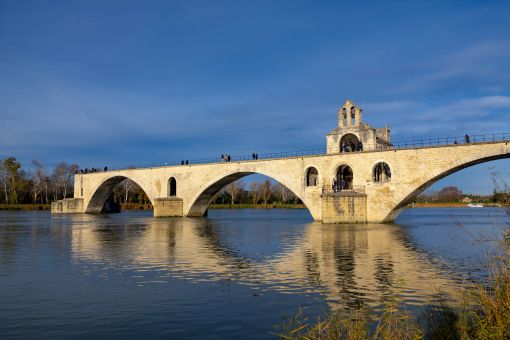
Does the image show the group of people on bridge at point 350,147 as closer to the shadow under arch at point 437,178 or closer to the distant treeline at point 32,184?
the shadow under arch at point 437,178

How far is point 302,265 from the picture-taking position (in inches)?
669

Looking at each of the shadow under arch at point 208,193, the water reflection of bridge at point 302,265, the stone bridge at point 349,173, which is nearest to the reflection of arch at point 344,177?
the stone bridge at point 349,173

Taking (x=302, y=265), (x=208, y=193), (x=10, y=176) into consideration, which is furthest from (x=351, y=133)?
(x=10, y=176)

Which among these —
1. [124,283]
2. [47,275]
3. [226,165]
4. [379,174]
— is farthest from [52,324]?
[226,165]

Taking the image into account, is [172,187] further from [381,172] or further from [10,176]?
[10,176]

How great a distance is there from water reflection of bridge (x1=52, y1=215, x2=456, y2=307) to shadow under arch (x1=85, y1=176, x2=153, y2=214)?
53830 millimetres

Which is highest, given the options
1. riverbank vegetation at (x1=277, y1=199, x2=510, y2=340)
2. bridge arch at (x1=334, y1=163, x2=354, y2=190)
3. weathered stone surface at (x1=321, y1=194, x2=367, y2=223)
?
bridge arch at (x1=334, y1=163, x2=354, y2=190)

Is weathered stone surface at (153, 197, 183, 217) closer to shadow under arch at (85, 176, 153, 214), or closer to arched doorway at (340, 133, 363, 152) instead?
shadow under arch at (85, 176, 153, 214)

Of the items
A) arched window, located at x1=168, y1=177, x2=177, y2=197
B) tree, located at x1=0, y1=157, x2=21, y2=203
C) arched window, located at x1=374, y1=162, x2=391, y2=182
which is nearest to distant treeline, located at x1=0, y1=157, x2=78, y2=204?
tree, located at x1=0, y1=157, x2=21, y2=203

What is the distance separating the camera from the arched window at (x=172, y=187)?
65.6 metres

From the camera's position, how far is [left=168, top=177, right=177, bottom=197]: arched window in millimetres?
65562

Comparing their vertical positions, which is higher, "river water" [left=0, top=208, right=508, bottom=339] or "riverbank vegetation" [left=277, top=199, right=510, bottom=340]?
"riverbank vegetation" [left=277, top=199, right=510, bottom=340]

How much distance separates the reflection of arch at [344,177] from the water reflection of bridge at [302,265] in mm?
19601

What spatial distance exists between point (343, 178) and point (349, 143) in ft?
16.5
